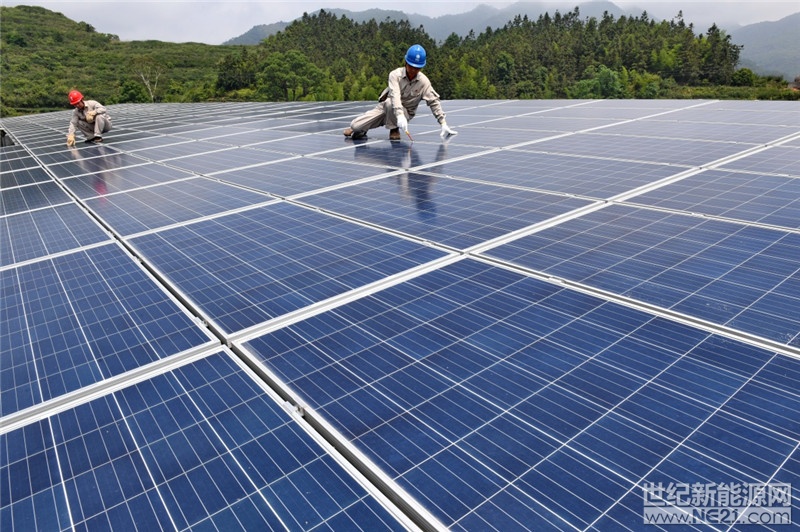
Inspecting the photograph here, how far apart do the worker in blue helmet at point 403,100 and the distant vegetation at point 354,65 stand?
2395 inches

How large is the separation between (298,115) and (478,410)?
75.6ft

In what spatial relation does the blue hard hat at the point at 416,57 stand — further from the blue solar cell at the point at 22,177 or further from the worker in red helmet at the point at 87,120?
the worker in red helmet at the point at 87,120

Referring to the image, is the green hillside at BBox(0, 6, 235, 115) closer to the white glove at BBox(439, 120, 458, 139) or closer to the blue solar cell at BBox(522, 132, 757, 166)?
the white glove at BBox(439, 120, 458, 139)

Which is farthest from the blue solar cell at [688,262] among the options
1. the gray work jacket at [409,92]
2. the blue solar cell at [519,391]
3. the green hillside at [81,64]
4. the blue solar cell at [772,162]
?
the green hillside at [81,64]

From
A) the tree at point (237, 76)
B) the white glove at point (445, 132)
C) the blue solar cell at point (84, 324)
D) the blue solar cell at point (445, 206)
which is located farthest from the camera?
the tree at point (237, 76)

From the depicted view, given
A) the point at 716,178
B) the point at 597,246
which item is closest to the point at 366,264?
the point at 597,246

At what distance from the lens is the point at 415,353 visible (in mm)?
4422

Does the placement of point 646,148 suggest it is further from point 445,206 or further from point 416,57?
point 416,57

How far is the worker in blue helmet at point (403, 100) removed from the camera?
14086mm

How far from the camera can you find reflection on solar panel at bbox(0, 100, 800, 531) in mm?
3033

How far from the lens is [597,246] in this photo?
627 cm

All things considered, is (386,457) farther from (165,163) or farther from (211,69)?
(211,69)

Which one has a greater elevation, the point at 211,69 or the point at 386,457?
the point at 211,69

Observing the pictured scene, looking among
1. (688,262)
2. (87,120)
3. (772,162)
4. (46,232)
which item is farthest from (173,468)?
(87,120)
